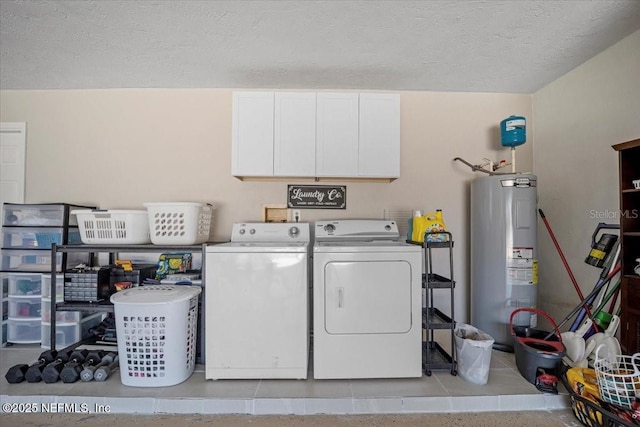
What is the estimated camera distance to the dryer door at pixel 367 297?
79.3 inches

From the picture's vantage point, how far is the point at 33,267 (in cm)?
261

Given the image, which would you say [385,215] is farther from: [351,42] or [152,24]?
[152,24]

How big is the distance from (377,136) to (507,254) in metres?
1.50

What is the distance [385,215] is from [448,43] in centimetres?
154

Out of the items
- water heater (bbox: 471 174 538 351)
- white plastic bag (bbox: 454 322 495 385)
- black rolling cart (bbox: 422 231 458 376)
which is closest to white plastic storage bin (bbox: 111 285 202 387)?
black rolling cart (bbox: 422 231 458 376)

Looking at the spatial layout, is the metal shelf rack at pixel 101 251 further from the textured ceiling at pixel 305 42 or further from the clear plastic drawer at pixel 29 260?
the textured ceiling at pixel 305 42

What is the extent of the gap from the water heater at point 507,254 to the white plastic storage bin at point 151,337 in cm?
248

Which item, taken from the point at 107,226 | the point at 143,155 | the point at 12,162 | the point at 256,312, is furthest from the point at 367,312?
the point at 12,162

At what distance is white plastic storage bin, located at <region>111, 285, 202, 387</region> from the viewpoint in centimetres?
195

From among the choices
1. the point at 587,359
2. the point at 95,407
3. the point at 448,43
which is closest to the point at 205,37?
the point at 448,43

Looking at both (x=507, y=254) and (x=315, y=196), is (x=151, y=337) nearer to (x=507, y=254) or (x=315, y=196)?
(x=315, y=196)

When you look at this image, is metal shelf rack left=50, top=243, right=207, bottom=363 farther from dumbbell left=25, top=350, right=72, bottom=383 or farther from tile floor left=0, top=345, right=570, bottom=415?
tile floor left=0, top=345, right=570, bottom=415

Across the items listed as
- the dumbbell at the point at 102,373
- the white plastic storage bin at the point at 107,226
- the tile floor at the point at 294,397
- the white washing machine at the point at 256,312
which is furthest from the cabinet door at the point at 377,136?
the dumbbell at the point at 102,373

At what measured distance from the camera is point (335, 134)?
259cm
